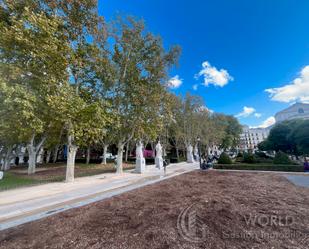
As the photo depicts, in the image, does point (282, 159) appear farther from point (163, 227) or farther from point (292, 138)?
point (163, 227)

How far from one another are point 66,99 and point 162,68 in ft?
27.6

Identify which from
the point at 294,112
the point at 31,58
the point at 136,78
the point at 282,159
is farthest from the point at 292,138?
the point at 294,112

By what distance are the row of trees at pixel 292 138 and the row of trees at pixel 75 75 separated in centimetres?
2155

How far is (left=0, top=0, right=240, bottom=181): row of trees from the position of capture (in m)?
8.23

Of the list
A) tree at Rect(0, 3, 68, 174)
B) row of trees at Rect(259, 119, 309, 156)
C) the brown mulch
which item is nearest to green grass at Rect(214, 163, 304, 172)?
the brown mulch

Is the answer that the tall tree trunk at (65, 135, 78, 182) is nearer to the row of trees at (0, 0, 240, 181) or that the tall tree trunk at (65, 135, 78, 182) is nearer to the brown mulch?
the row of trees at (0, 0, 240, 181)

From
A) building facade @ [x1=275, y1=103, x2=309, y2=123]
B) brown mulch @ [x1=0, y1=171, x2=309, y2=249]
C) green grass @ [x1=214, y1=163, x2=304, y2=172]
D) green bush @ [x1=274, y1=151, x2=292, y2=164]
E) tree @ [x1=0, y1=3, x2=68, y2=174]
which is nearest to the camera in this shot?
brown mulch @ [x1=0, y1=171, x2=309, y2=249]

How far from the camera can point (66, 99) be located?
908 cm

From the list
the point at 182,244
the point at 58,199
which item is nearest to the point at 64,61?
the point at 58,199

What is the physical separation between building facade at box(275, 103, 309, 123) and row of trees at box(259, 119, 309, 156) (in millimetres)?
51011

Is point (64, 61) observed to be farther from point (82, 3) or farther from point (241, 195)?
point (241, 195)

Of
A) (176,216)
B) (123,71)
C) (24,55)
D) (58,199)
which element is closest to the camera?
(176,216)

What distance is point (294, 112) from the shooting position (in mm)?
78125

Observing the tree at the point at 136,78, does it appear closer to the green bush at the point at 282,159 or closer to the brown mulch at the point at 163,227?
the brown mulch at the point at 163,227
